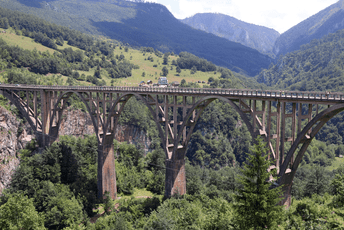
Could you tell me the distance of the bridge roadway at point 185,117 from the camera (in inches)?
995

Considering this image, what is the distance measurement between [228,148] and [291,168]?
107 meters

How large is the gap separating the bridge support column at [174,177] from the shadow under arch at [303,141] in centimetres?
1544

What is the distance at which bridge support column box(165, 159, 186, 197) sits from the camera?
3888 centimetres

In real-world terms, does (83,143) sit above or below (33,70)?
below

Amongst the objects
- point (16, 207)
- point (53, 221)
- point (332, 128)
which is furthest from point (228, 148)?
point (16, 207)

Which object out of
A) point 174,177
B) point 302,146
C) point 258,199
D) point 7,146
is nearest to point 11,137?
point 7,146

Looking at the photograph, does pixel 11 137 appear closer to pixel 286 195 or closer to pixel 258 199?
pixel 286 195

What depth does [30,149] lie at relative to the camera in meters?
59.8

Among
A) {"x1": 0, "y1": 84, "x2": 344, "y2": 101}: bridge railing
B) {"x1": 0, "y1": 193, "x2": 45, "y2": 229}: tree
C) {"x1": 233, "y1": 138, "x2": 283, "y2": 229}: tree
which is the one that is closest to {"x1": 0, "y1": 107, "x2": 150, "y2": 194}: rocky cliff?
{"x1": 0, "y1": 84, "x2": 344, "y2": 101}: bridge railing

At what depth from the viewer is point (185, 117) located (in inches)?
1460

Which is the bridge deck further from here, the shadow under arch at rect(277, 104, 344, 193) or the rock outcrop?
the rock outcrop

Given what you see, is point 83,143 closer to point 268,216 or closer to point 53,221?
point 53,221

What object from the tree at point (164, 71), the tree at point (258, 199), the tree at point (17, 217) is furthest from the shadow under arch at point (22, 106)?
the tree at point (164, 71)

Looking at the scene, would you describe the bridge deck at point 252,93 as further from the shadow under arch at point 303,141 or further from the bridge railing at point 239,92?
the shadow under arch at point 303,141
